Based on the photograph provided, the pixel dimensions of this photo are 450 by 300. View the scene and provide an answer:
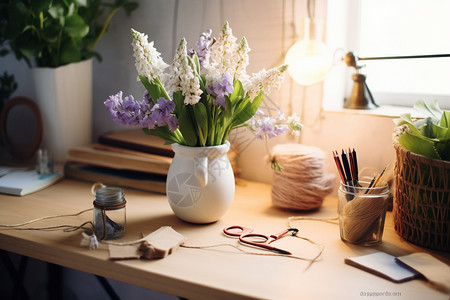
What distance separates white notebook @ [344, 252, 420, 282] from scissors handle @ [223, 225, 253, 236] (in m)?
0.20

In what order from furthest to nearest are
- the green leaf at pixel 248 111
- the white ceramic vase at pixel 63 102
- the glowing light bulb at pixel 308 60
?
the white ceramic vase at pixel 63 102
the glowing light bulb at pixel 308 60
the green leaf at pixel 248 111

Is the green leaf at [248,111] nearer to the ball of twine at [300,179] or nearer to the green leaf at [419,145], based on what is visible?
the ball of twine at [300,179]

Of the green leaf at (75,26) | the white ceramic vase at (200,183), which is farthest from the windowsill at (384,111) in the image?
the green leaf at (75,26)

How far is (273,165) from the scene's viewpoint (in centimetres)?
95

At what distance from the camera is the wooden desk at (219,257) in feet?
2.07

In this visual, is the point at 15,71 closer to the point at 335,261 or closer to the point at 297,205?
the point at 297,205

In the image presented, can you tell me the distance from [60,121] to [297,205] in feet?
2.35

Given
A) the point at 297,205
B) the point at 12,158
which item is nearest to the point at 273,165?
the point at 297,205

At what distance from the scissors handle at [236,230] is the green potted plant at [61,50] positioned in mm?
642

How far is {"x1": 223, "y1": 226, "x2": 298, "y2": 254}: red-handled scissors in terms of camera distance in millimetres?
767

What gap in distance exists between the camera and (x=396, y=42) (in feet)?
3.65

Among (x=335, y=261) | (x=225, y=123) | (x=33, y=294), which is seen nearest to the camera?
(x=335, y=261)

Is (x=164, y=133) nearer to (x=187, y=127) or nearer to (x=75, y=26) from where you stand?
(x=187, y=127)

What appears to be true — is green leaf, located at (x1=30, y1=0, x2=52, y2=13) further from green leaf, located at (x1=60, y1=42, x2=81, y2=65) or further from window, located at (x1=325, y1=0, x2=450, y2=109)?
window, located at (x1=325, y1=0, x2=450, y2=109)
